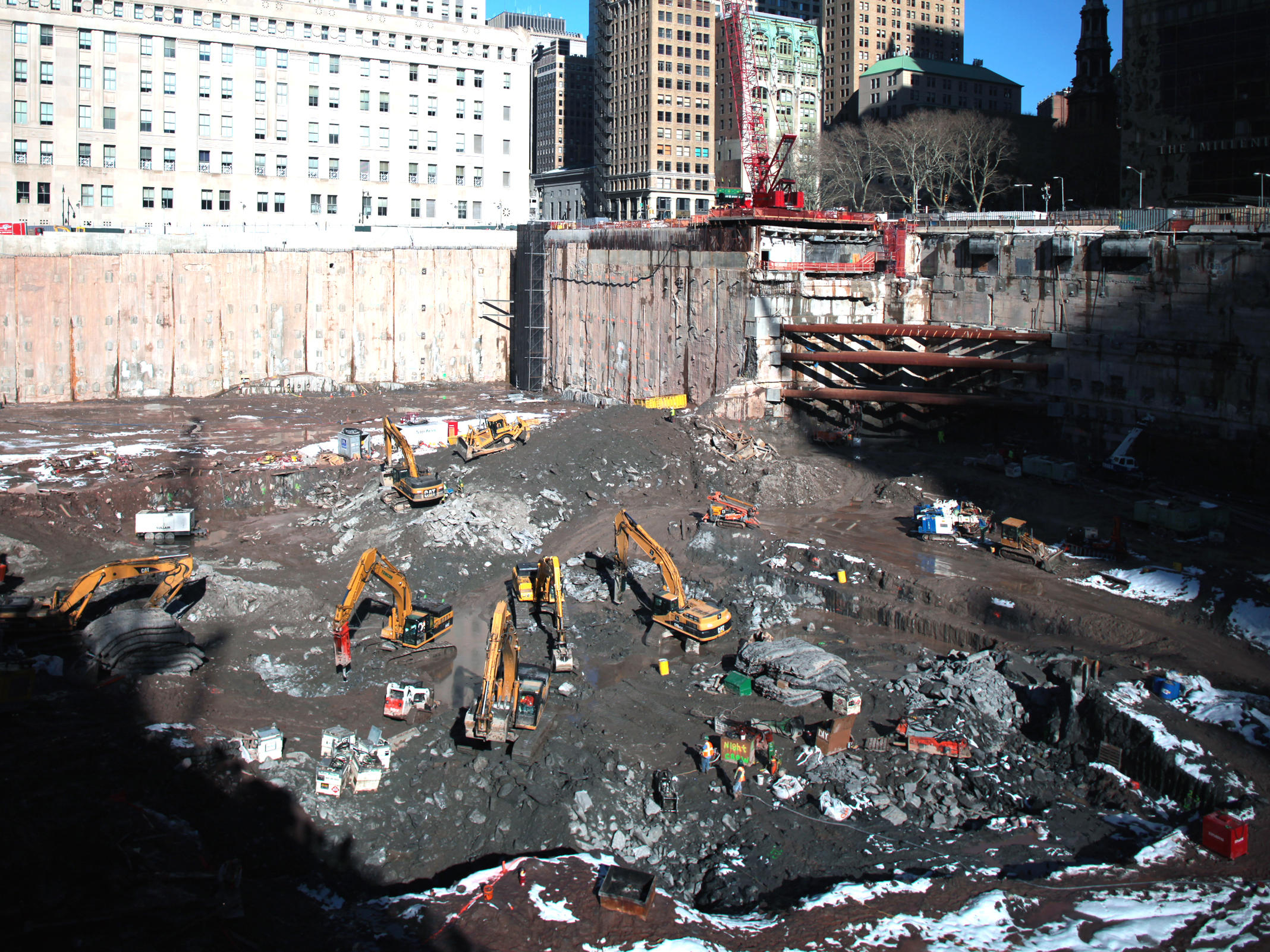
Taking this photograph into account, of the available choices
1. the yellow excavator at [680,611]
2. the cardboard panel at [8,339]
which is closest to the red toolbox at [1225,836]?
the yellow excavator at [680,611]

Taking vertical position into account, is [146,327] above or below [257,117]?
below

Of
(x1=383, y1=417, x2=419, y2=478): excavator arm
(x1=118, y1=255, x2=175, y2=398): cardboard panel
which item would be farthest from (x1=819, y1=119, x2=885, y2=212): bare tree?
(x1=383, y1=417, x2=419, y2=478): excavator arm

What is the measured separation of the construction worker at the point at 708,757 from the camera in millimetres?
24312

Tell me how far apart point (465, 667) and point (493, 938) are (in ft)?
39.8

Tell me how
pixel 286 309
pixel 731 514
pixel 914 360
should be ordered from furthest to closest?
1. pixel 286 309
2. pixel 914 360
3. pixel 731 514

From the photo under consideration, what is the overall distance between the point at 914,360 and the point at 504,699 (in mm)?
28351

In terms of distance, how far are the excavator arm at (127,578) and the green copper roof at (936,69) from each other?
133 m

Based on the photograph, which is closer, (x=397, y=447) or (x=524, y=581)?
(x=524, y=581)

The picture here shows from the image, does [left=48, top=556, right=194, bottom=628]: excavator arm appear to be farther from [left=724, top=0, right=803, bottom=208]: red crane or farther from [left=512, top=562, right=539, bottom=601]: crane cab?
[left=724, top=0, right=803, bottom=208]: red crane

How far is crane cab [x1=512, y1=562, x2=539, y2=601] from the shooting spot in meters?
33.2

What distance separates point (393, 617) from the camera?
30.2 meters

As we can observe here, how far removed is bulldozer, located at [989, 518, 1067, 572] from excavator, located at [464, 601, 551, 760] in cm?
1790

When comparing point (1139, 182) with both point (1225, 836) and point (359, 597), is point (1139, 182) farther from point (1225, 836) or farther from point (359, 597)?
point (359, 597)

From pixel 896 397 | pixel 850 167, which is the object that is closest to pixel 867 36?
pixel 850 167
